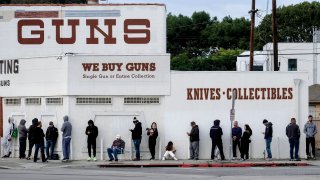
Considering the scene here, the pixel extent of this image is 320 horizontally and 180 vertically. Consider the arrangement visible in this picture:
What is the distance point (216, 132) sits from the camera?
1272 inches

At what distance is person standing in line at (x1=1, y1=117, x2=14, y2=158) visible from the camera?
3459cm

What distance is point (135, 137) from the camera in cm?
3262

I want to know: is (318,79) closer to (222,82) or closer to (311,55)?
(311,55)

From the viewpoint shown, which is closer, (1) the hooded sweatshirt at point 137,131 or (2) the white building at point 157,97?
(1) the hooded sweatshirt at point 137,131

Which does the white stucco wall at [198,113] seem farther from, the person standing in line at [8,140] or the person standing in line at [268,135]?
the person standing in line at [8,140]

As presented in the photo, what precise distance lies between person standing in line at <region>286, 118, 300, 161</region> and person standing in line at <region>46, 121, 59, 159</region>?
32.5ft

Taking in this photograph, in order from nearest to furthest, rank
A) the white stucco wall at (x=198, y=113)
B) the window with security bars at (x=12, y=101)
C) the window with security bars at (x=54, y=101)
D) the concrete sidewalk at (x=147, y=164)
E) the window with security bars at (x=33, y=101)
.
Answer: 1. the concrete sidewalk at (x=147, y=164)
2. the white stucco wall at (x=198, y=113)
3. the window with security bars at (x=54, y=101)
4. the window with security bars at (x=33, y=101)
5. the window with security bars at (x=12, y=101)

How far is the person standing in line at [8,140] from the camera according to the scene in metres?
34.6

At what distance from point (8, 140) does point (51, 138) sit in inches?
108

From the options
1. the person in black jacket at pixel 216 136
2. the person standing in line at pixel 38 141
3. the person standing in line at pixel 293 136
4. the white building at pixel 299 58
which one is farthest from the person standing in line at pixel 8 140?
the white building at pixel 299 58

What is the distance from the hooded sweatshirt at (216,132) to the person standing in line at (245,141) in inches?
41.0

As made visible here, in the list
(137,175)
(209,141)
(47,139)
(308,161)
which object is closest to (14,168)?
(47,139)

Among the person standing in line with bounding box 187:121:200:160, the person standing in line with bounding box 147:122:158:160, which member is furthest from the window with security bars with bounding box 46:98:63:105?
the person standing in line with bounding box 187:121:200:160

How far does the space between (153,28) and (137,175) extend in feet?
52.3
